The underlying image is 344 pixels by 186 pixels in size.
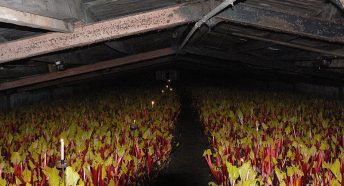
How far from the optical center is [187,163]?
239 inches

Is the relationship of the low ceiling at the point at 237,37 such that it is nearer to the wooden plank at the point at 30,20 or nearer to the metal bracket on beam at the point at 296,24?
the metal bracket on beam at the point at 296,24

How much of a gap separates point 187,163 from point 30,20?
13.1ft

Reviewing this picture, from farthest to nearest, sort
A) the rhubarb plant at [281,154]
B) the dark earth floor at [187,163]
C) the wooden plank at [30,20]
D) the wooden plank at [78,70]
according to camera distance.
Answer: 1. the wooden plank at [78,70]
2. the dark earth floor at [187,163]
3. the rhubarb plant at [281,154]
4. the wooden plank at [30,20]

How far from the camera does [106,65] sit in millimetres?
8484

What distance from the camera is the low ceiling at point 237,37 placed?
4.44m

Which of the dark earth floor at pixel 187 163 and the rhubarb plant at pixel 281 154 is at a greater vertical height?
the rhubarb plant at pixel 281 154

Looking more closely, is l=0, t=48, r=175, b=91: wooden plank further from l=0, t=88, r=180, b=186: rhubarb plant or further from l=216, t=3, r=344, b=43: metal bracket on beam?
l=216, t=3, r=344, b=43: metal bracket on beam

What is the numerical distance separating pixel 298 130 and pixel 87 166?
359 cm

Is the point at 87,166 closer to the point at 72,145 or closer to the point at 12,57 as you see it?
the point at 72,145

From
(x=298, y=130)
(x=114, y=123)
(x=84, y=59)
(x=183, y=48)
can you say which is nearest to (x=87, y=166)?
(x=114, y=123)

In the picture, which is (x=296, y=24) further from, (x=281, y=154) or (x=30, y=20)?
(x=30, y=20)

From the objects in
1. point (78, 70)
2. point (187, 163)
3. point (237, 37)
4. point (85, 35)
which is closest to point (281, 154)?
point (187, 163)

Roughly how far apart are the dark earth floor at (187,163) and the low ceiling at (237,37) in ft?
7.91

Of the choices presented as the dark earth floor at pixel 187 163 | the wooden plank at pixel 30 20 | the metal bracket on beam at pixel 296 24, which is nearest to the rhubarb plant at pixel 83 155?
the dark earth floor at pixel 187 163
